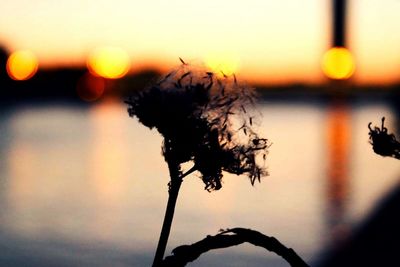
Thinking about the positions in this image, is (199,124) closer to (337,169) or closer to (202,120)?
(202,120)

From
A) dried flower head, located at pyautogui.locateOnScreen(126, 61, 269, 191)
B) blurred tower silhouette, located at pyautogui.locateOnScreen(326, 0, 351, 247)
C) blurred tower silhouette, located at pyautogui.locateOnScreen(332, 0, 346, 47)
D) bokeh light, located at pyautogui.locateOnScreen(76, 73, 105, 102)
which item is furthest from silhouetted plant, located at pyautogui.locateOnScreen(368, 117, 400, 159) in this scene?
bokeh light, located at pyautogui.locateOnScreen(76, 73, 105, 102)

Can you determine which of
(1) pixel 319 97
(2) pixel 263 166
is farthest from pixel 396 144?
(1) pixel 319 97

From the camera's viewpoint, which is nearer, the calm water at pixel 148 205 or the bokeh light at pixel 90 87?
the calm water at pixel 148 205

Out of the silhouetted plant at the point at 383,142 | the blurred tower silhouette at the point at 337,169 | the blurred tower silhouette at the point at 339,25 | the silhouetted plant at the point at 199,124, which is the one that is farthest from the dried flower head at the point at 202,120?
the blurred tower silhouette at the point at 339,25

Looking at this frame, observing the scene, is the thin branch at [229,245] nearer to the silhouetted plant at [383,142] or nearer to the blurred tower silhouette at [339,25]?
the silhouetted plant at [383,142]

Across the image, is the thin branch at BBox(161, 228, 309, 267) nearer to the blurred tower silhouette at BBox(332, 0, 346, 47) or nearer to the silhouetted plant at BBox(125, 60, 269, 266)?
the silhouetted plant at BBox(125, 60, 269, 266)

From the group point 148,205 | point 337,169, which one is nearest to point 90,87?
point 337,169

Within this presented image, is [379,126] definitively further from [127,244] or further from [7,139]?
[7,139]
